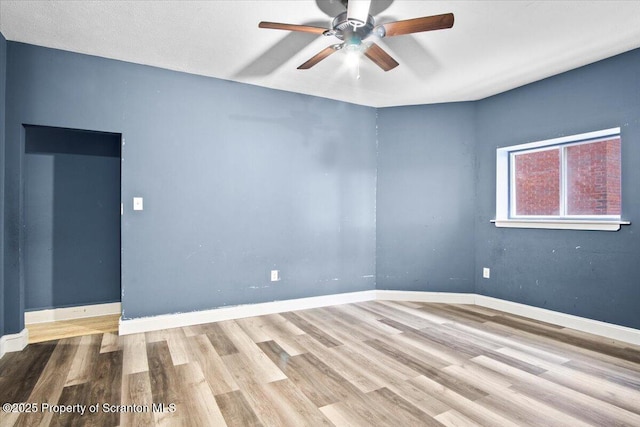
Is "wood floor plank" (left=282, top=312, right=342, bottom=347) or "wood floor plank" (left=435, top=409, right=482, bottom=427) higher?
"wood floor plank" (left=435, top=409, right=482, bottom=427)

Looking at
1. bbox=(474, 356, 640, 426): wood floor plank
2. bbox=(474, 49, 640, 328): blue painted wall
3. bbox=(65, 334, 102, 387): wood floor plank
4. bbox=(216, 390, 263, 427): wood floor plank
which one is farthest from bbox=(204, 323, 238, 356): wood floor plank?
bbox=(474, 49, 640, 328): blue painted wall

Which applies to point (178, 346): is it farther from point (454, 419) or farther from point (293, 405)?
point (454, 419)

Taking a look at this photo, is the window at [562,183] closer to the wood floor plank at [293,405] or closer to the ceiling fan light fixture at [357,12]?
the ceiling fan light fixture at [357,12]

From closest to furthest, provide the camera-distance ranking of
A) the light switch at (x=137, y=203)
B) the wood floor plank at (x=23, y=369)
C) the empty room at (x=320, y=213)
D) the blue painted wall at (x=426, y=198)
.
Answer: the wood floor plank at (x=23, y=369)
the empty room at (x=320, y=213)
the light switch at (x=137, y=203)
the blue painted wall at (x=426, y=198)

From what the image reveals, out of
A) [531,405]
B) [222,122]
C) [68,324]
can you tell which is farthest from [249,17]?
[68,324]

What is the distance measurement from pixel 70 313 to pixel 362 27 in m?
3.85

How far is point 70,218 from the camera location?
3.48m

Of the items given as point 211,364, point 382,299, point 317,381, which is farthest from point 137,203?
point 382,299

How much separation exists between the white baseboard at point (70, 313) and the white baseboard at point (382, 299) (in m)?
0.82

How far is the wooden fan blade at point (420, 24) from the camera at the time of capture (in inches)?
74.4

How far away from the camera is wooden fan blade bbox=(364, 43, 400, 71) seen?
2320 mm

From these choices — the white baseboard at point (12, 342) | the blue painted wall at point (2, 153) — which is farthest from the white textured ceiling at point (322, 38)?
the white baseboard at point (12, 342)

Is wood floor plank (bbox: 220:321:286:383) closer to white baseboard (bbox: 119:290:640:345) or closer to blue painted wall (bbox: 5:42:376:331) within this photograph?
white baseboard (bbox: 119:290:640:345)

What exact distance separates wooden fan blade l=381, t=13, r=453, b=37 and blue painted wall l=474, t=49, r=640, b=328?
2064mm
